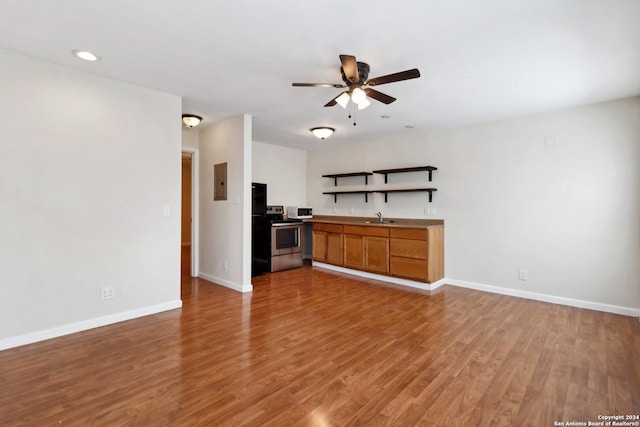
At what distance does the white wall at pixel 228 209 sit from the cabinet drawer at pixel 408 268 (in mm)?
2147

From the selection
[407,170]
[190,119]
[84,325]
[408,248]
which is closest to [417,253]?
[408,248]

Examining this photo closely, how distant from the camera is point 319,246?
5.73m

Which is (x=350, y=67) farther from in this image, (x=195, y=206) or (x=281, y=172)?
(x=281, y=172)

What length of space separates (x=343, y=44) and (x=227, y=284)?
3.47m

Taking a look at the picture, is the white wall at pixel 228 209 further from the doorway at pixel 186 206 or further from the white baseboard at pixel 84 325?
the doorway at pixel 186 206

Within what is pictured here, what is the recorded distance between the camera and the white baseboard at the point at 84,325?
2510mm

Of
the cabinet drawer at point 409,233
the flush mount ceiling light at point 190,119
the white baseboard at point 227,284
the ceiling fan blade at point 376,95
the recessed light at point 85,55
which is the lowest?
the white baseboard at point 227,284

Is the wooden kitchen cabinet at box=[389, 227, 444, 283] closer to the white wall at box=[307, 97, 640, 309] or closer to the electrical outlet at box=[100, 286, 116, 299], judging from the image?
the white wall at box=[307, 97, 640, 309]

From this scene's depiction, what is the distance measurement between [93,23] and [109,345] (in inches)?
97.2

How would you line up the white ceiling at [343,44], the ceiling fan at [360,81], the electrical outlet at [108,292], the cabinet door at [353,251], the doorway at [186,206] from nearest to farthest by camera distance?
the white ceiling at [343,44] < the ceiling fan at [360,81] < the electrical outlet at [108,292] < the cabinet door at [353,251] < the doorway at [186,206]

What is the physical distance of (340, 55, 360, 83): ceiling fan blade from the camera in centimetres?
213

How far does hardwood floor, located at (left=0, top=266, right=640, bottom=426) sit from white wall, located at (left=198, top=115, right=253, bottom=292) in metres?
0.88

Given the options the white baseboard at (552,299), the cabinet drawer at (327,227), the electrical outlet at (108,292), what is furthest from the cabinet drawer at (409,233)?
the electrical outlet at (108,292)

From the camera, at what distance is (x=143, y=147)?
3.21 m
